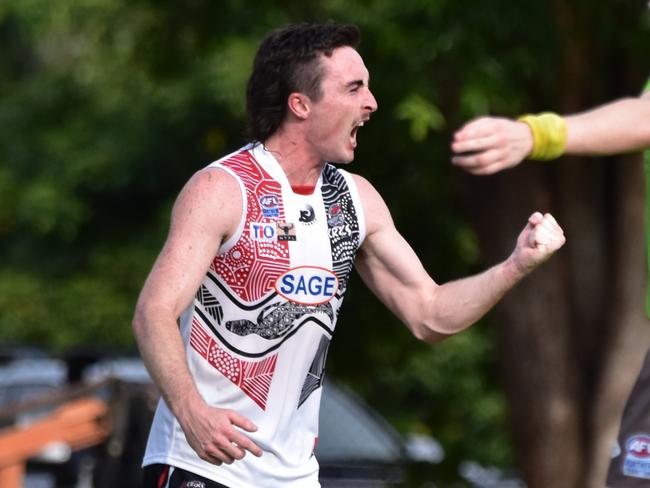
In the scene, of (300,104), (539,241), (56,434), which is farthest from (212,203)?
(56,434)

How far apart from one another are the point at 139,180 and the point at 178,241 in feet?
41.3

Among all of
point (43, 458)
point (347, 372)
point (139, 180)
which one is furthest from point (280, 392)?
point (139, 180)

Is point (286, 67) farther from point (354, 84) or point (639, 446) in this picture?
point (639, 446)

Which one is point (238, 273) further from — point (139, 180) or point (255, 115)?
point (139, 180)

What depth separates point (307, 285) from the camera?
4223 mm

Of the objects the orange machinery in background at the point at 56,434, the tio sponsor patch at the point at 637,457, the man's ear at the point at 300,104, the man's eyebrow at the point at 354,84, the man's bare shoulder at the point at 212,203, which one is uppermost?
the man's eyebrow at the point at 354,84

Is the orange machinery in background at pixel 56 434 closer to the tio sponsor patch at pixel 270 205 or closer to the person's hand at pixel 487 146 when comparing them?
the tio sponsor patch at pixel 270 205

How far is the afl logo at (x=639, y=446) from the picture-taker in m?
4.42

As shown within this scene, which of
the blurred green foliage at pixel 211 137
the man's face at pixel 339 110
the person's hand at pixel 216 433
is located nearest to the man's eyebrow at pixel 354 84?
the man's face at pixel 339 110

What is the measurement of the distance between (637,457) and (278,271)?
1.17 m

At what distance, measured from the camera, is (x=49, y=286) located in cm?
1841

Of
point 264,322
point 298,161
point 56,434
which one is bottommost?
point 56,434

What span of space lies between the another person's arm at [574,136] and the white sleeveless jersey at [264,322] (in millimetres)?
518

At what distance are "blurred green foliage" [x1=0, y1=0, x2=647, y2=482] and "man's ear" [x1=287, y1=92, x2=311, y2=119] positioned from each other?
169 inches
